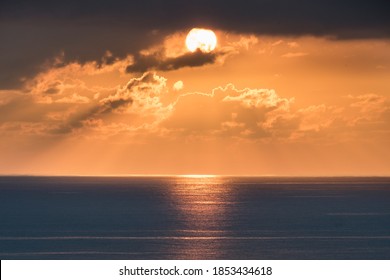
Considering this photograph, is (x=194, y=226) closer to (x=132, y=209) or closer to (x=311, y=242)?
(x=311, y=242)

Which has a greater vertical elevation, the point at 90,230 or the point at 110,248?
the point at 90,230

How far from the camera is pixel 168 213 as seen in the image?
167500 mm

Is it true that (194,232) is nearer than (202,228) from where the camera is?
Yes

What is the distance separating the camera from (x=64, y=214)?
538ft

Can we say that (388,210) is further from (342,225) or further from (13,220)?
(13,220)

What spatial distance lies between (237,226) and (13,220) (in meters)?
38.7

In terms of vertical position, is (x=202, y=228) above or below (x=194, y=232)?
above

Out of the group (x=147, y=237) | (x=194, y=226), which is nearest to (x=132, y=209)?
(x=194, y=226)

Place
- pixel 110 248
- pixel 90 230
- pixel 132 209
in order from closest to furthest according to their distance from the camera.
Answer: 1. pixel 110 248
2. pixel 90 230
3. pixel 132 209

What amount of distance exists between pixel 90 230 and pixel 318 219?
43909 mm
